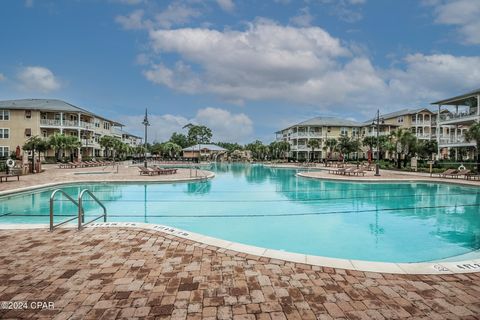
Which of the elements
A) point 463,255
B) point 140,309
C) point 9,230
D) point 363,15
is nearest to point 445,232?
point 463,255

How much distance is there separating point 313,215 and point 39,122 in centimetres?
4582

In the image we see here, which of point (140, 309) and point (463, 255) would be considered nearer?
point (140, 309)

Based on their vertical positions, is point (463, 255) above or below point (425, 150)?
below

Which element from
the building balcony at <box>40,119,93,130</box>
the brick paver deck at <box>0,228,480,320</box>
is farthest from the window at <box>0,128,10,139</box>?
the brick paver deck at <box>0,228,480,320</box>

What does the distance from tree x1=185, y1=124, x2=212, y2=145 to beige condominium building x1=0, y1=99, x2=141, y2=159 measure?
39.5 metres

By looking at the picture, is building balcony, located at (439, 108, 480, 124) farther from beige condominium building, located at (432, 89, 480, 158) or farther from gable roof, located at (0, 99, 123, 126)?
gable roof, located at (0, 99, 123, 126)

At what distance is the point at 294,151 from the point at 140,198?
54.8 meters

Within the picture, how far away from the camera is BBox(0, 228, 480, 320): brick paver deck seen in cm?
317

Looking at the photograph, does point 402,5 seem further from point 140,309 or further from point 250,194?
point 140,309

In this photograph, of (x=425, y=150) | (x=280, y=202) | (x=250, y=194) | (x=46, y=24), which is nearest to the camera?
(x=280, y=202)

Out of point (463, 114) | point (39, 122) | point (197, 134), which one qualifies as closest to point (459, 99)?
point (463, 114)

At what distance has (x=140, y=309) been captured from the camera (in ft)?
10.5

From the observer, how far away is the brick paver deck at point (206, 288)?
10.4 ft

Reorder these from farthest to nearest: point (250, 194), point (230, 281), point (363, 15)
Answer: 1. point (363, 15)
2. point (250, 194)
3. point (230, 281)
